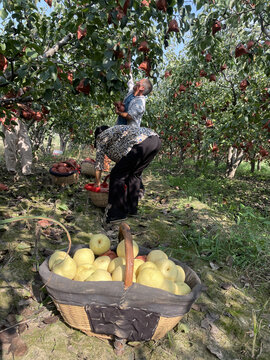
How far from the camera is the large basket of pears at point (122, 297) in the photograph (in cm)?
127

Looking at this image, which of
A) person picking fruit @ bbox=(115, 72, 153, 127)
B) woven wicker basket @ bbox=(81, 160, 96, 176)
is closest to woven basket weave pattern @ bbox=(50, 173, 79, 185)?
woven wicker basket @ bbox=(81, 160, 96, 176)

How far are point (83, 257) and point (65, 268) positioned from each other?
0.64 feet

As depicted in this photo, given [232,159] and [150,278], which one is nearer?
[150,278]

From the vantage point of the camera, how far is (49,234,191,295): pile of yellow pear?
1.40m

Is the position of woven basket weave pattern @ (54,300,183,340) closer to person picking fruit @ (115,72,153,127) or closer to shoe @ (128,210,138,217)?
shoe @ (128,210,138,217)

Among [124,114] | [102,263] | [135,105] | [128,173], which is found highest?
[135,105]

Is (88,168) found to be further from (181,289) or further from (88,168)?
(181,289)

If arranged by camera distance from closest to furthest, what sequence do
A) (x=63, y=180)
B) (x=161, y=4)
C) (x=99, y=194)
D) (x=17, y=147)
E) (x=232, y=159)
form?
(x=161, y=4), (x=99, y=194), (x=63, y=180), (x=17, y=147), (x=232, y=159)

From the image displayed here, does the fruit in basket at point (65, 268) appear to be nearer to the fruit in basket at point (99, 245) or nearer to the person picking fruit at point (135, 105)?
the fruit in basket at point (99, 245)

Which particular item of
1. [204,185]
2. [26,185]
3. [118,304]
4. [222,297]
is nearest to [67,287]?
[118,304]

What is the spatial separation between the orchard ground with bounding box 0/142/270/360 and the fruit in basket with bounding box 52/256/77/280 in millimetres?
373

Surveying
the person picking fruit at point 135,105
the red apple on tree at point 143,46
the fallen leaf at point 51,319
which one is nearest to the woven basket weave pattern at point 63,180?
the person picking fruit at point 135,105

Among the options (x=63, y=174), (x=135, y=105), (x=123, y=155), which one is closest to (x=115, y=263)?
(x=123, y=155)

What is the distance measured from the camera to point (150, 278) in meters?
1.38
